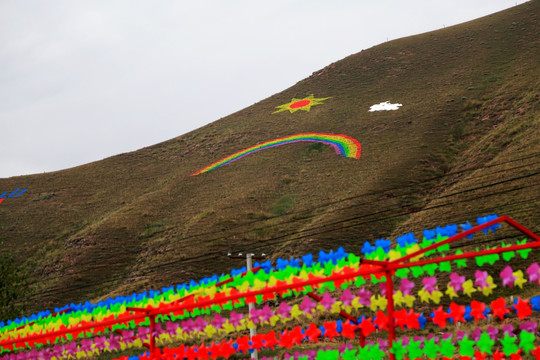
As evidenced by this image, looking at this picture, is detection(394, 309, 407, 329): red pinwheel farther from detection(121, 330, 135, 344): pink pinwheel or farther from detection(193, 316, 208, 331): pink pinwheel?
detection(121, 330, 135, 344): pink pinwheel

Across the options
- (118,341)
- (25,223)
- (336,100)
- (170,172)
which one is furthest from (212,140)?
(118,341)

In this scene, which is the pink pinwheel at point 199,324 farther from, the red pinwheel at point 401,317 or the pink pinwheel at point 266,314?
the red pinwheel at point 401,317

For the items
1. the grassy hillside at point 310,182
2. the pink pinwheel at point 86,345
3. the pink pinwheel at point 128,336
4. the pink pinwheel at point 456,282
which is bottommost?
the pink pinwheel at point 86,345

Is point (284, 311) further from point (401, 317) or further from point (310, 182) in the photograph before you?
point (310, 182)

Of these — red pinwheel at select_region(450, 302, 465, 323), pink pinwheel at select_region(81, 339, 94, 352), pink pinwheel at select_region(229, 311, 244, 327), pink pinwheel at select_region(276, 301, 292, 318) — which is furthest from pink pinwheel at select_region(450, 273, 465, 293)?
pink pinwheel at select_region(81, 339, 94, 352)

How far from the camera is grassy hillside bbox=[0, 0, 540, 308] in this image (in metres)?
30.1

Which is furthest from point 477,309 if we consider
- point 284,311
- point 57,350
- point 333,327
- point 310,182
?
point 310,182

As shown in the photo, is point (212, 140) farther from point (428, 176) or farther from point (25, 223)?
point (428, 176)

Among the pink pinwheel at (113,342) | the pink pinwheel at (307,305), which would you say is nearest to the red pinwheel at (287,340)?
the pink pinwheel at (307,305)

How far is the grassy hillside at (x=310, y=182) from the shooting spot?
1184 inches

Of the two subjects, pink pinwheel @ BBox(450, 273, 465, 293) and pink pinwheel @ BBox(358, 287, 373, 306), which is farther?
pink pinwheel @ BBox(358, 287, 373, 306)

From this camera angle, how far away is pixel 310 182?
38.3 metres

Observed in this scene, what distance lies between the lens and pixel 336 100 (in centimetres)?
5525

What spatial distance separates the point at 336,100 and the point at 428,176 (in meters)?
22.0
